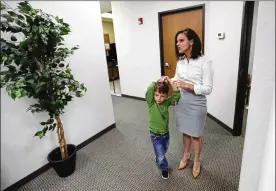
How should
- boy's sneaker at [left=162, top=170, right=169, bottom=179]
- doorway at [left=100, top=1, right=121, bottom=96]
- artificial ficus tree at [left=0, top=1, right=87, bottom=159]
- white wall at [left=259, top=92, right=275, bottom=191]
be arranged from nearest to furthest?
1. white wall at [left=259, top=92, right=275, bottom=191]
2. artificial ficus tree at [left=0, top=1, right=87, bottom=159]
3. boy's sneaker at [left=162, top=170, right=169, bottom=179]
4. doorway at [left=100, top=1, right=121, bottom=96]

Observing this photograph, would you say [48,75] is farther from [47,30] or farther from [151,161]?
[151,161]

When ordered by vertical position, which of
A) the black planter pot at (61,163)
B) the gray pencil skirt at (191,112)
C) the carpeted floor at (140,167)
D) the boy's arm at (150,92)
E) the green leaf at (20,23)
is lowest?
A: the carpeted floor at (140,167)

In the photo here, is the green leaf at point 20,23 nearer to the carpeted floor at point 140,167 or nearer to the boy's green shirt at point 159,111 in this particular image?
the boy's green shirt at point 159,111

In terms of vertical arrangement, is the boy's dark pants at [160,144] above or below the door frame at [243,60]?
below

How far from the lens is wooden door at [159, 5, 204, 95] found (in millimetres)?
2571

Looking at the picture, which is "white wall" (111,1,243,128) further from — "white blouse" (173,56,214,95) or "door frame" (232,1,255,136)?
"white blouse" (173,56,214,95)

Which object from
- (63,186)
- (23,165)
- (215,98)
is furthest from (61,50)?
(215,98)

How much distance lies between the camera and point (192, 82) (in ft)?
4.30

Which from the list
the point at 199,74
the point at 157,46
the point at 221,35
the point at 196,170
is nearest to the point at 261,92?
the point at 199,74

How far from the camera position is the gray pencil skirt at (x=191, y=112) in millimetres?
1331

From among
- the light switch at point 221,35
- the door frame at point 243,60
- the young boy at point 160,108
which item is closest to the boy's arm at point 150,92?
the young boy at point 160,108

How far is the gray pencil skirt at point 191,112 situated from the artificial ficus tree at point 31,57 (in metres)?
0.99

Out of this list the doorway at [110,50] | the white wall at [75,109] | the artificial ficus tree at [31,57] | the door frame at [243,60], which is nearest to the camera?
the artificial ficus tree at [31,57]

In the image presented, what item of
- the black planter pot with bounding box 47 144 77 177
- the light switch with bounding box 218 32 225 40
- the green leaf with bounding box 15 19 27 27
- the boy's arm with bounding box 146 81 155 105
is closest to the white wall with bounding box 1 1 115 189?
the black planter pot with bounding box 47 144 77 177
